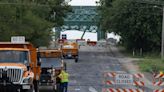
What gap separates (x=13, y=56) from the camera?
26.1 meters

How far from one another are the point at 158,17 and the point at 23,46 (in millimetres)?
63923

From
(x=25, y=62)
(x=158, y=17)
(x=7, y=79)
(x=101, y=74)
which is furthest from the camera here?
(x=158, y=17)

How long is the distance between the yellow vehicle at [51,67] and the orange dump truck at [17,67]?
84.0 inches

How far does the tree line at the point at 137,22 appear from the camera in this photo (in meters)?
89.9

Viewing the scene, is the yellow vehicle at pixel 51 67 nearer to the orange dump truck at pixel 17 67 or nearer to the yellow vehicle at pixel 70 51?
the orange dump truck at pixel 17 67

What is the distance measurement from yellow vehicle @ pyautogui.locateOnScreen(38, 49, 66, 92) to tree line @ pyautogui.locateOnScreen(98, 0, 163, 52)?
1995 inches

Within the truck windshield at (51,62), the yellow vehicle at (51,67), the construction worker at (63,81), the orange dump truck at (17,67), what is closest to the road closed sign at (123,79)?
the orange dump truck at (17,67)

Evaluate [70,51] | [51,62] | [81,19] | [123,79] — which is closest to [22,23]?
[70,51]

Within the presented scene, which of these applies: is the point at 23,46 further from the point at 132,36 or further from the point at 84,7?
the point at 84,7

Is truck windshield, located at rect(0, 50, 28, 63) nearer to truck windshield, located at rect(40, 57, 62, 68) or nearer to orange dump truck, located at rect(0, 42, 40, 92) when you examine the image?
orange dump truck, located at rect(0, 42, 40, 92)

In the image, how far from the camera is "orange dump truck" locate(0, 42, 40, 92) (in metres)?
24.7

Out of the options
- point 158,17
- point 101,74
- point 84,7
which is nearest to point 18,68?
point 101,74

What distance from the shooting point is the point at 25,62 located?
86.0ft

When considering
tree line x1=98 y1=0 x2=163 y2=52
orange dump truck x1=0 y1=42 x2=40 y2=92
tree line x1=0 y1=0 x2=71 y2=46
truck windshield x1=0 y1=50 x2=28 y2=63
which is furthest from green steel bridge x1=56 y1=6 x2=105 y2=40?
truck windshield x1=0 y1=50 x2=28 y2=63
